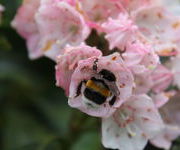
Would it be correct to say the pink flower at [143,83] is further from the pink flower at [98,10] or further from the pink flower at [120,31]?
the pink flower at [98,10]

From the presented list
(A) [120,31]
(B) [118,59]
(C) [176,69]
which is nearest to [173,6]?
(C) [176,69]

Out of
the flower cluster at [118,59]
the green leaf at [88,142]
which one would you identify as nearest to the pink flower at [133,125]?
the flower cluster at [118,59]

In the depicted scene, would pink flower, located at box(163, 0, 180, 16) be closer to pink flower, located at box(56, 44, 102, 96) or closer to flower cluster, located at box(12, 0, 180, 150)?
flower cluster, located at box(12, 0, 180, 150)

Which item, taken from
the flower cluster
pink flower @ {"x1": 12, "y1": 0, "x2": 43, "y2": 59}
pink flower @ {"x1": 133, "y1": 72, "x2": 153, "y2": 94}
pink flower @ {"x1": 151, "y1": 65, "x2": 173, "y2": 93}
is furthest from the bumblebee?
pink flower @ {"x1": 12, "y1": 0, "x2": 43, "y2": 59}

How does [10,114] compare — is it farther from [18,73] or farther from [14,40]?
[14,40]

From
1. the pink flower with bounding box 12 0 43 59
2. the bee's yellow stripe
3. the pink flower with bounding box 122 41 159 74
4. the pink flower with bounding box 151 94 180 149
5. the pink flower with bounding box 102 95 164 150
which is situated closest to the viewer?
the bee's yellow stripe

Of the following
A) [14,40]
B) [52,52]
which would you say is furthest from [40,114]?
[52,52]

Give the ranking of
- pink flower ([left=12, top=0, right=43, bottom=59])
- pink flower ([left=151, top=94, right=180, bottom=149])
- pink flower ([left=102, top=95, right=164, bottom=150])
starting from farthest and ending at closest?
pink flower ([left=12, top=0, right=43, bottom=59]) < pink flower ([left=151, top=94, right=180, bottom=149]) < pink flower ([left=102, top=95, right=164, bottom=150])
